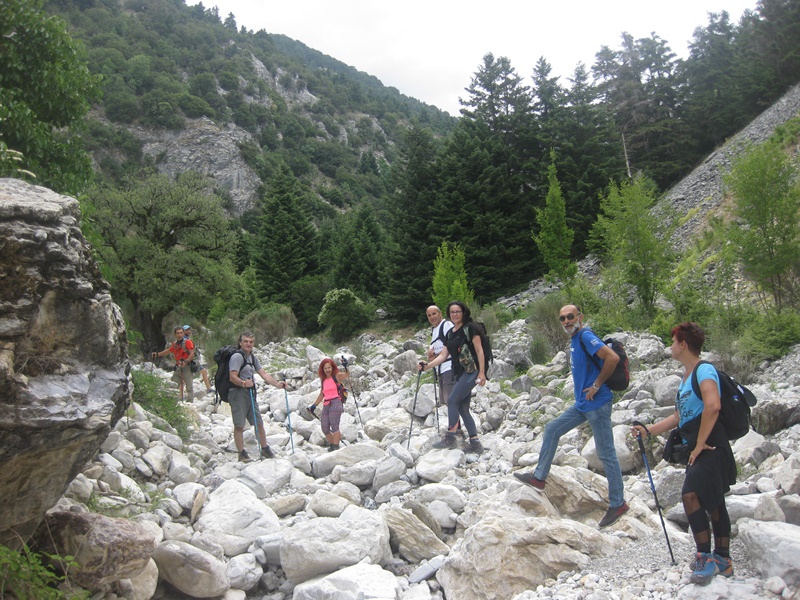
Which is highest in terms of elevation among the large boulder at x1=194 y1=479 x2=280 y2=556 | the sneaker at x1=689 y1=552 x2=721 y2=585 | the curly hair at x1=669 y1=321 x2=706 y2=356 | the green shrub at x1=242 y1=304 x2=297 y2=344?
the curly hair at x1=669 y1=321 x2=706 y2=356

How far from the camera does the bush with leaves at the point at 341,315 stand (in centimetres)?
2833

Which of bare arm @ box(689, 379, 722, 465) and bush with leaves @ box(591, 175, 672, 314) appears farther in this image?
bush with leaves @ box(591, 175, 672, 314)

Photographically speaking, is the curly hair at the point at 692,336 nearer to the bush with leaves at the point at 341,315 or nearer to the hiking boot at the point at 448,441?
the hiking boot at the point at 448,441

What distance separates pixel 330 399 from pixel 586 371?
14.1 feet

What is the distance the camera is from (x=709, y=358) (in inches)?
355

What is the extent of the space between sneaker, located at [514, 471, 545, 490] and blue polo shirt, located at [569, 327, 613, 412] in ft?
2.63

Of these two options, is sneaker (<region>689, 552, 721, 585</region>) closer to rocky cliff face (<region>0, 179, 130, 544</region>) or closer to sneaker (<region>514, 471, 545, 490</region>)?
sneaker (<region>514, 471, 545, 490</region>)

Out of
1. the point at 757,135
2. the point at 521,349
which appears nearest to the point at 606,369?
the point at 521,349

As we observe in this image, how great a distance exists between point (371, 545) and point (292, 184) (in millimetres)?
37706

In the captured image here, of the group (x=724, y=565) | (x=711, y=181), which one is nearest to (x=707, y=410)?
(x=724, y=565)

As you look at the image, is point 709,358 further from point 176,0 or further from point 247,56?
point 176,0

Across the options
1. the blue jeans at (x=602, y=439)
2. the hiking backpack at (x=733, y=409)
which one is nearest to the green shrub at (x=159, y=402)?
the blue jeans at (x=602, y=439)

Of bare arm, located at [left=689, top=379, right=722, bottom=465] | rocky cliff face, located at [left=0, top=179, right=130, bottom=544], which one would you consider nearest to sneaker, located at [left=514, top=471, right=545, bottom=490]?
bare arm, located at [left=689, top=379, right=722, bottom=465]

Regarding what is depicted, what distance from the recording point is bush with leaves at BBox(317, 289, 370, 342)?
28328 millimetres
